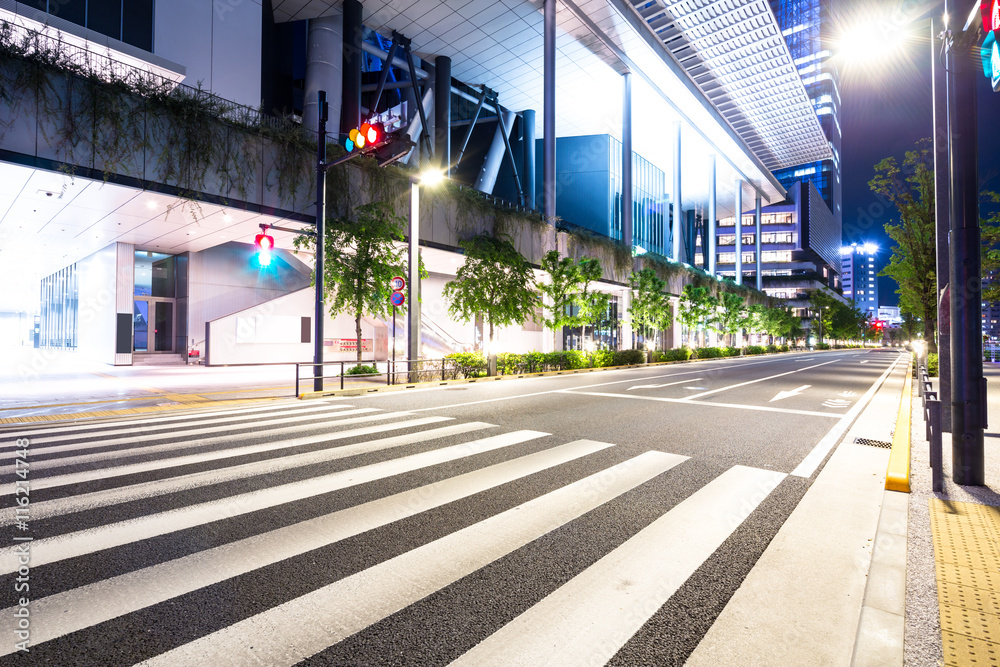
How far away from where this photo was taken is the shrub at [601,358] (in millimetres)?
26578

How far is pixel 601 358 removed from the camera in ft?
89.2

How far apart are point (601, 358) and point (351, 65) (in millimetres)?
21073

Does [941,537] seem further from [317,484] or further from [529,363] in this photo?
[529,363]

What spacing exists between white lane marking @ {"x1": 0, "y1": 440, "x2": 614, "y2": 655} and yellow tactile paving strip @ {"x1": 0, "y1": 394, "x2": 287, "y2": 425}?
859 cm

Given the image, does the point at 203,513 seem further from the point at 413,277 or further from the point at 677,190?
the point at 677,190

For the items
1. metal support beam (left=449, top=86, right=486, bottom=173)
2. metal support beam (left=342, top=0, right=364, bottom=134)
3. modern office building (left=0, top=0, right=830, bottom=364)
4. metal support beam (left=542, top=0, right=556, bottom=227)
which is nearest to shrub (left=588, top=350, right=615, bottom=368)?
modern office building (left=0, top=0, right=830, bottom=364)

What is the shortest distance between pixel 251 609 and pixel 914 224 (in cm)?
2512

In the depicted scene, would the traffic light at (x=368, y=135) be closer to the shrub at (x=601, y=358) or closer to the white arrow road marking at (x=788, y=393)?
the white arrow road marking at (x=788, y=393)

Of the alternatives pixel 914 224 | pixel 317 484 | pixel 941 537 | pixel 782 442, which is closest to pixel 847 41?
pixel 782 442

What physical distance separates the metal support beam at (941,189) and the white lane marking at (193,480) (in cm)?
773

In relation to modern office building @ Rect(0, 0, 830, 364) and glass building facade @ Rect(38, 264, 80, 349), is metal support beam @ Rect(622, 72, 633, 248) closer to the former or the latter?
modern office building @ Rect(0, 0, 830, 364)

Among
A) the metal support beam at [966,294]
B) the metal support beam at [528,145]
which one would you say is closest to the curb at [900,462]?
the metal support beam at [966,294]

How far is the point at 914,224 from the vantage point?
64.1 ft

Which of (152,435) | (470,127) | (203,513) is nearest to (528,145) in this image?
(470,127)
